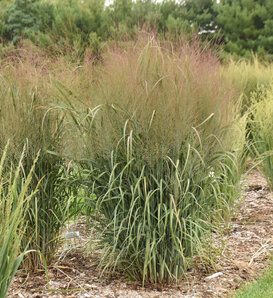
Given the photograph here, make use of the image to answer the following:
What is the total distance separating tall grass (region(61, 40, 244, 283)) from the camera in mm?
2896

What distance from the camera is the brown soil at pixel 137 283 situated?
3.04m

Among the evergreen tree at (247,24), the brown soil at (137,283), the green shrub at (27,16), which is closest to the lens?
the brown soil at (137,283)

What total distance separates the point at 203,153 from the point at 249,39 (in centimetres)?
1716

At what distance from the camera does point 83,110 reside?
10.3 ft

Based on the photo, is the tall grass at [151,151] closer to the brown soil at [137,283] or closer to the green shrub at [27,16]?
the brown soil at [137,283]

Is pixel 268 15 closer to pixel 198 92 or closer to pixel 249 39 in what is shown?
pixel 249 39

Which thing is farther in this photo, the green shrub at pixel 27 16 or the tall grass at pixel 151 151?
the green shrub at pixel 27 16

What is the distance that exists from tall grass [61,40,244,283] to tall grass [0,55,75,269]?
0.22m

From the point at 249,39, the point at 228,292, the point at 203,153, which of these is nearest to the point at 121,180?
the point at 203,153

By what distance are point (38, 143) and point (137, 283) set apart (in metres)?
1.22

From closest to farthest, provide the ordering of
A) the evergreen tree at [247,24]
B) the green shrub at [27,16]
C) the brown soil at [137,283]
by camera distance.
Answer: the brown soil at [137,283] < the green shrub at [27,16] < the evergreen tree at [247,24]

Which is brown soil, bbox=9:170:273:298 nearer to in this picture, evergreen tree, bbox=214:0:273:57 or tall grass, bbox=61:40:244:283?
tall grass, bbox=61:40:244:283

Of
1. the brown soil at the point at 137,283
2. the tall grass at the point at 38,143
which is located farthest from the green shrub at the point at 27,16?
the brown soil at the point at 137,283

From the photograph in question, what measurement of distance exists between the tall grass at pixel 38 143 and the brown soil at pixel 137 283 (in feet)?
0.68
